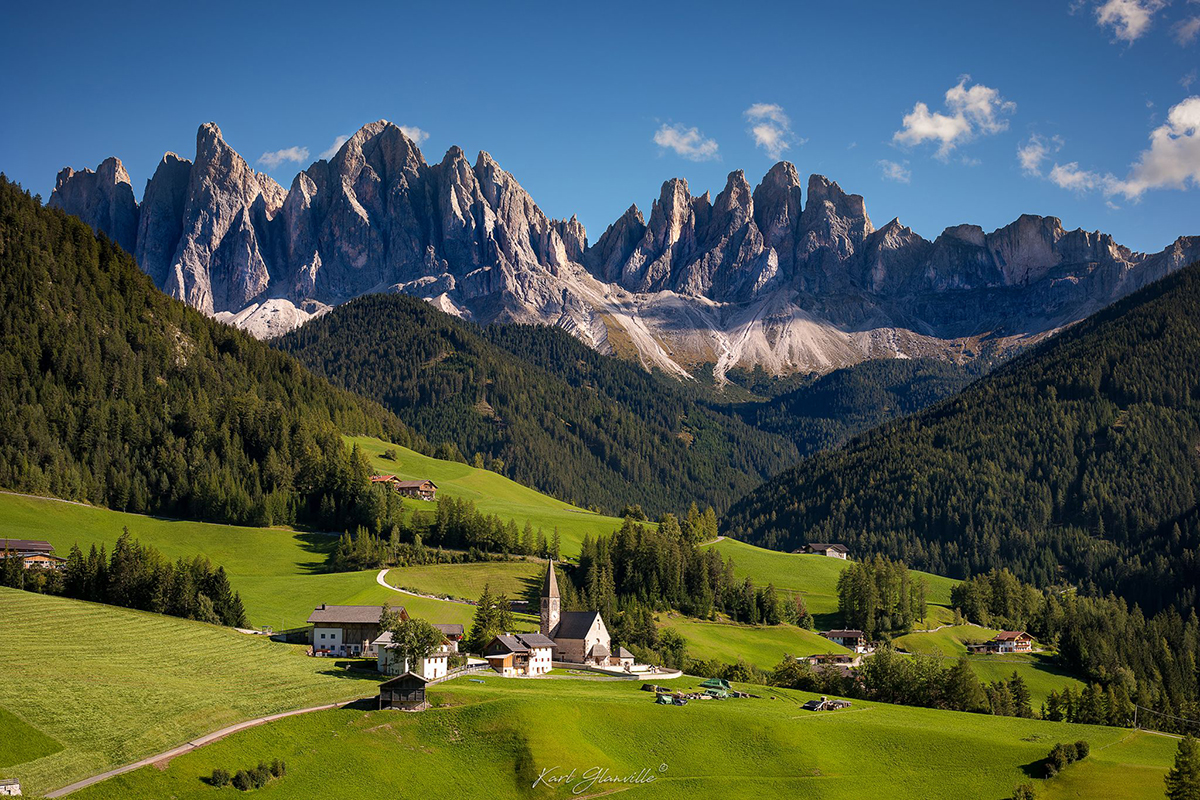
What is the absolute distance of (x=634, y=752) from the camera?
272 ft

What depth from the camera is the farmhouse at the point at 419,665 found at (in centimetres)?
9731

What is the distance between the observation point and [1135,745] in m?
93.5

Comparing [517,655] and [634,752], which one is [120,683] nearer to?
[634,752]

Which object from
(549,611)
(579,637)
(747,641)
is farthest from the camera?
(747,641)

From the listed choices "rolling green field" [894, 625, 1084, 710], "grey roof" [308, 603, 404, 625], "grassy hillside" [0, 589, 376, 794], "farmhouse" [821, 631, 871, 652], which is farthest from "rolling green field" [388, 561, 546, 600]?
"rolling green field" [894, 625, 1084, 710]

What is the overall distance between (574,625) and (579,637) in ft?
8.82

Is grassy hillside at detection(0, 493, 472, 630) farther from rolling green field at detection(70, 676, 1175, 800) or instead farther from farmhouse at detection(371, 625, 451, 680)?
rolling green field at detection(70, 676, 1175, 800)

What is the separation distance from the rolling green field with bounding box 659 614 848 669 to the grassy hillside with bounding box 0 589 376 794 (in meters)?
51.9

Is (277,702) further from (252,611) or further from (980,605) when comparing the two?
(980,605)

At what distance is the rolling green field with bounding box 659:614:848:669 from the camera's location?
136 metres

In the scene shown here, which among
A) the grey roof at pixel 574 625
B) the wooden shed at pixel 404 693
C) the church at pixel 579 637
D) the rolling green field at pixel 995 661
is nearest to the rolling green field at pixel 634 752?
the wooden shed at pixel 404 693
